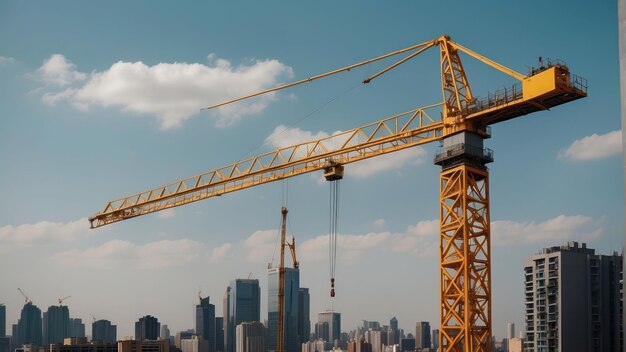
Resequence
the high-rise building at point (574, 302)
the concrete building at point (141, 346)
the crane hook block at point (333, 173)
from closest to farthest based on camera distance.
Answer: the crane hook block at point (333, 173) < the high-rise building at point (574, 302) < the concrete building at point (141, 346)

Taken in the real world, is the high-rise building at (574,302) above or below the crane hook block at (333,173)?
below

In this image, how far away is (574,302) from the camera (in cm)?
11025

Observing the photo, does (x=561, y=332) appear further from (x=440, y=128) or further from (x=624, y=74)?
(x=624, y=74)

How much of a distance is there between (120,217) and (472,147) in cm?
5068

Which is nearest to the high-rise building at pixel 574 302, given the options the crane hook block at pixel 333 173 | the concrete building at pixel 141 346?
the crane hook block at pixel 333 173

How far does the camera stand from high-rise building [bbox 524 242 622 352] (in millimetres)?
108562

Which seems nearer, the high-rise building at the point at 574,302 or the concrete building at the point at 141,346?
the high-rise building at the point at 574,302

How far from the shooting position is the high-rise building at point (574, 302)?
108562 millimetres

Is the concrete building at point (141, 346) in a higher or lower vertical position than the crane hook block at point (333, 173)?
lower

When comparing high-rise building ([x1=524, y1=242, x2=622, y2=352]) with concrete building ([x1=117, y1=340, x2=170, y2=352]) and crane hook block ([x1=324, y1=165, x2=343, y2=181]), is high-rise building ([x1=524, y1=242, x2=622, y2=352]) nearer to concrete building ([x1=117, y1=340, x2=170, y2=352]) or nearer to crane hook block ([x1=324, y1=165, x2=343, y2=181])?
crane hook block ([x1=324, y1=165, x2=343, y2=181])

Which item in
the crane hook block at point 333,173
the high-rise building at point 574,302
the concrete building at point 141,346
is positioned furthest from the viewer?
the concrete building at point 141,346

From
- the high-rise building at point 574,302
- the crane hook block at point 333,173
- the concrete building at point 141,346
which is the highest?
the crane hook block at point 333,173

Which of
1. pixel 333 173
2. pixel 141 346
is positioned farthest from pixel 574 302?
pixel 141 346

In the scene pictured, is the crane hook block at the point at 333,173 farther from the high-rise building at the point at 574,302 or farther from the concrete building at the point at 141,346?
the concrete building at the point at 141,346
